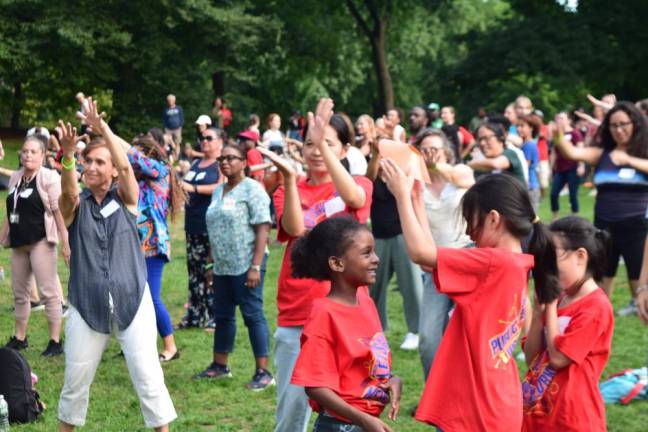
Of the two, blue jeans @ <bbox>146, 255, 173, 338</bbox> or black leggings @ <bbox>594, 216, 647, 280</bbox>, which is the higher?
black leggings @ <bbox>594, 216, 647, 280</bbox>

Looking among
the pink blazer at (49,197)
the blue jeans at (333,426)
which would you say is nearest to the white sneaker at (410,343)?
the pink blazer at (49,197)

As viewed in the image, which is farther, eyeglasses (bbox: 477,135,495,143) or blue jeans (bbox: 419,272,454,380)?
eyeglasses (bbox: 477,135,495,143)

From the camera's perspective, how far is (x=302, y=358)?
12.4 ft

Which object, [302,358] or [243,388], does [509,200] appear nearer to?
[302,358]

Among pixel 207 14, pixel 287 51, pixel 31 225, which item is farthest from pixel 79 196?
pixel 287 51

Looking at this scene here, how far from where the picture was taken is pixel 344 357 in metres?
3.82

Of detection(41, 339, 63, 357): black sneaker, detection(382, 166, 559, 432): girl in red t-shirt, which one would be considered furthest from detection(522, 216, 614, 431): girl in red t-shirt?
detection(41, 339, 63, 357): black sneaker

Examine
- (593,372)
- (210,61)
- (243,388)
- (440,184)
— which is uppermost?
(210,61)

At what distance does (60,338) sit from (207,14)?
23.7 meters

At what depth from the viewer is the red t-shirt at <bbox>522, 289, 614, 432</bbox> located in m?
4.19

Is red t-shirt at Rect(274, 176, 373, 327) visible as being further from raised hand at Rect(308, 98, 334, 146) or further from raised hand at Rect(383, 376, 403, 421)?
raised hand at Rect(383, 376, 403, 421)

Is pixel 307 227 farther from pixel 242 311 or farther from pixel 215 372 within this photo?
pixel 215 372

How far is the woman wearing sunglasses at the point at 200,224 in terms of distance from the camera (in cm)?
895

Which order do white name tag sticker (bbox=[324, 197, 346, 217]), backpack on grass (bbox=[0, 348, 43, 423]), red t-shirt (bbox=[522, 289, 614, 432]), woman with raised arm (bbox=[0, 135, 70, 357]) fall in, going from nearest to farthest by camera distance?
red t-shirt (bbox=[522, 289, 614, 432]), white name tag sticker (bbox=[324, 197, 346, 217]), backpack on grass (bbox=[0, 348, 43, 423]), woman with raised arm (bbox=[0, 135, 70, 357])
